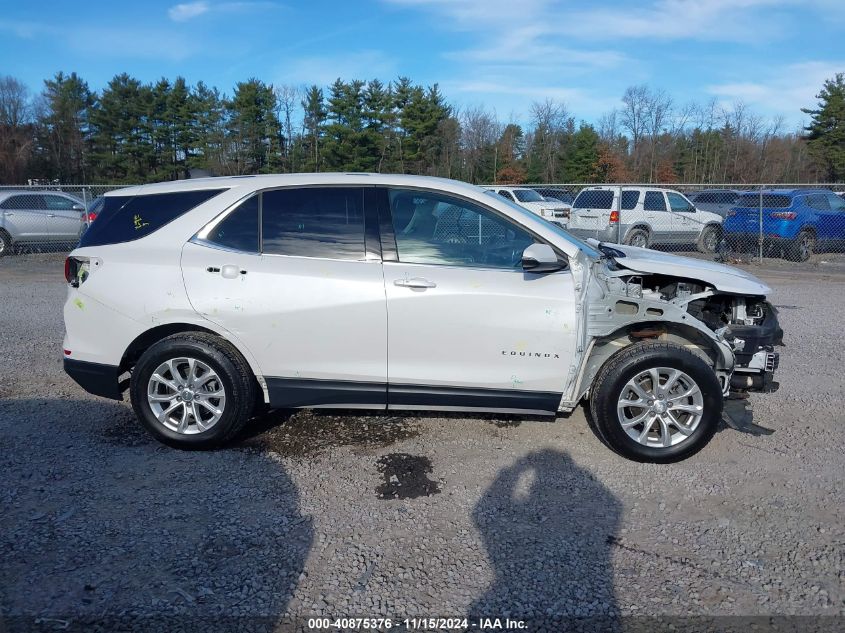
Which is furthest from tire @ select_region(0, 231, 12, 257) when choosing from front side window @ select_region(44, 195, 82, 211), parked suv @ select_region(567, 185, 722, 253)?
parked suv @ select_region(567, 185, 722, 253)

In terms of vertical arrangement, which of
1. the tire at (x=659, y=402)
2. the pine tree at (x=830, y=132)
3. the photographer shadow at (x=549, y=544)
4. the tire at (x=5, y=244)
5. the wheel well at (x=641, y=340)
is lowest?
the photographer shadow at (x=549, y=544)

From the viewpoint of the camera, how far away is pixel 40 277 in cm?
1356

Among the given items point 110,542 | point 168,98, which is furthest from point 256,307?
point 168,98

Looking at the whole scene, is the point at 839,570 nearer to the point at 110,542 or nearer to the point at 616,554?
the point at 616,554

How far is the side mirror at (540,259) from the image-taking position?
160 inches

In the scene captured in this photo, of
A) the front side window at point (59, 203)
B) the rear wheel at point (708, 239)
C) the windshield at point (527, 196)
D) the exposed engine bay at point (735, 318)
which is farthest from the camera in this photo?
the windshield at point (527, 196)

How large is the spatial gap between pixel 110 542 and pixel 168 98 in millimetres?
56188

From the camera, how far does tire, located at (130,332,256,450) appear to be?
4301 mm

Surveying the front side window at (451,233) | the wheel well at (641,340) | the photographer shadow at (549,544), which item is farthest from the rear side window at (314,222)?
the photographer shadow at (549,544)

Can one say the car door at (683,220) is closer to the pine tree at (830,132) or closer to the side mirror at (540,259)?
the side mirror at (540,259)

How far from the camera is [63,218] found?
666 inches

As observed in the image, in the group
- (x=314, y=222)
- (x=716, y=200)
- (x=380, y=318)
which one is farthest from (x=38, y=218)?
(x=716, y=200)

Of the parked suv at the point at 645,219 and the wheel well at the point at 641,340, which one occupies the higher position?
the parked suv at the point at 645,219

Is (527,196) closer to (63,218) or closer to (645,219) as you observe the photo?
(645,219)
